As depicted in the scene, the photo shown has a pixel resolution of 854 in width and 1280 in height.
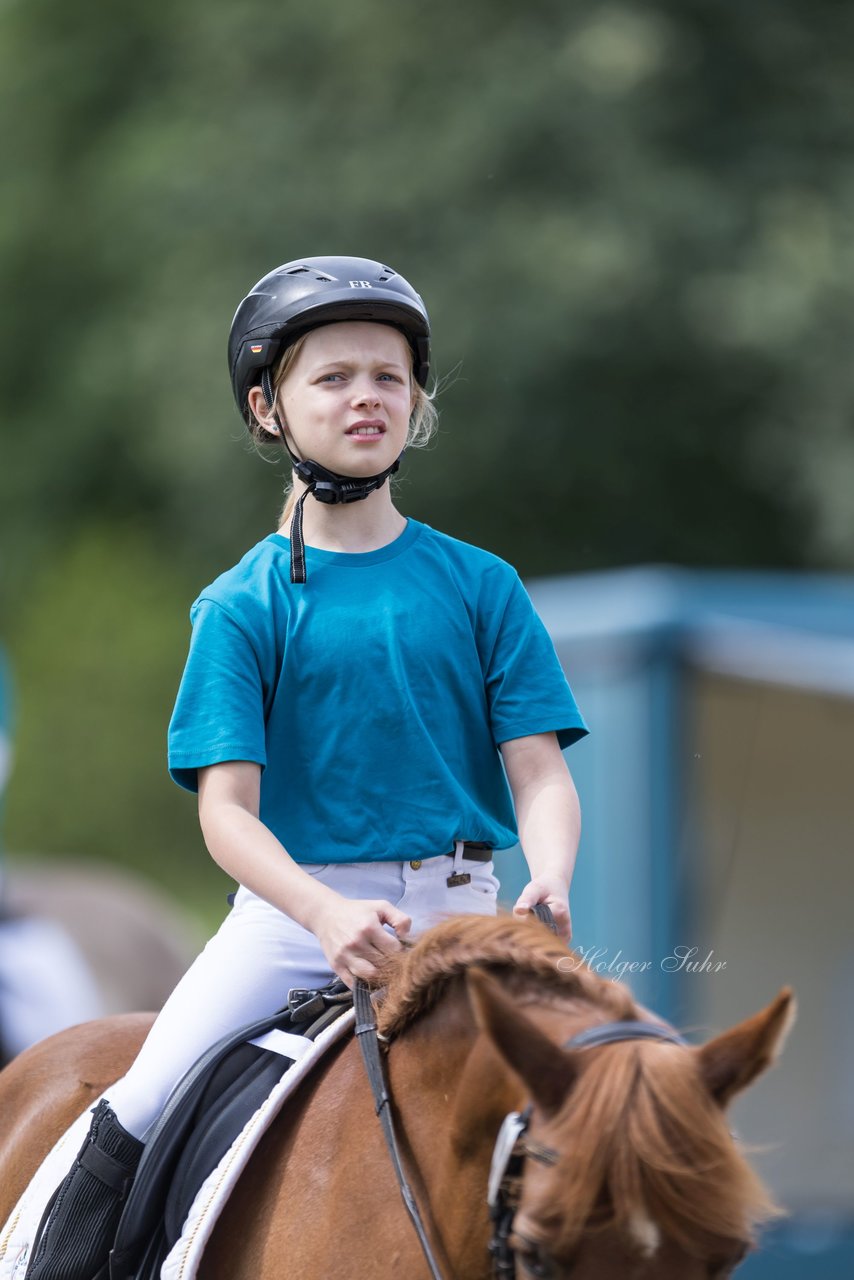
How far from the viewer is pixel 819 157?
18.0 meters

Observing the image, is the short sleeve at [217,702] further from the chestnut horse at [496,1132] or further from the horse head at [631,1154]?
the horse head at [631,1154]

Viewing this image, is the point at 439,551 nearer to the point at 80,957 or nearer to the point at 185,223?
the point at 80,957

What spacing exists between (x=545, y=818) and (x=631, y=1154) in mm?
759

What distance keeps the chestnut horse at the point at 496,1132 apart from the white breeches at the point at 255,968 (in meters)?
0.17

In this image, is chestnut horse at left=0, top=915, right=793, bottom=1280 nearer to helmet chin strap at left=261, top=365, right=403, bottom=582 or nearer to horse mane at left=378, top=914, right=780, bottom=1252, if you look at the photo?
horse mane at left=378, top=914, right=780, bottom=1252

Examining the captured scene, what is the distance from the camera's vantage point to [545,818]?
2760 millimetres

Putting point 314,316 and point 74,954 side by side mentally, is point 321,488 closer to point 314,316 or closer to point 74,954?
point 314,316

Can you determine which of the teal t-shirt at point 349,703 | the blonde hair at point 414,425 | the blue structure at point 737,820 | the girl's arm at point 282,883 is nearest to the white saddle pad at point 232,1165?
the girl's arm at point 282,883

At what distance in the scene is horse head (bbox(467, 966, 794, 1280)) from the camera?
206 centimetres

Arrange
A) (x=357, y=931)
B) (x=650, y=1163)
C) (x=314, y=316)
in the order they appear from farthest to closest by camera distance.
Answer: (x=314, y=316)
(x=357, y=931)
(x=650, y=1163)

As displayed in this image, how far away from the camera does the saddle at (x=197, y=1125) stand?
269 cm

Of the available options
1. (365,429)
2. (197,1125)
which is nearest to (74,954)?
(197,1125)

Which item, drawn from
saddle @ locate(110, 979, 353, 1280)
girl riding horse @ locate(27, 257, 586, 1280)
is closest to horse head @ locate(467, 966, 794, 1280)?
girl riding horse @ locate(27, 257, 586, 1280)

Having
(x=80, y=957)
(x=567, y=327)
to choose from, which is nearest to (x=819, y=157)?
(x=567, y=327)
